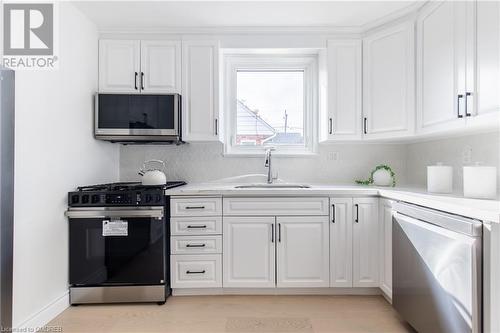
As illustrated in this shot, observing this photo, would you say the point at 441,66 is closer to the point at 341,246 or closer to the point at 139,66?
the point at 341,246

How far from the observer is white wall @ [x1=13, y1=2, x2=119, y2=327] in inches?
71.0

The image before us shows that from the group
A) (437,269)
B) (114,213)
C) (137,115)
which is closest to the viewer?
(437,269)

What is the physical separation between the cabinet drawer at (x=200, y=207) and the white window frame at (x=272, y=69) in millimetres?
760

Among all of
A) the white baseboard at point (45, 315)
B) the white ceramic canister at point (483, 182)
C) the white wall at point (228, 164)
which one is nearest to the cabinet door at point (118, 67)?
the white wall at point (228, 164)

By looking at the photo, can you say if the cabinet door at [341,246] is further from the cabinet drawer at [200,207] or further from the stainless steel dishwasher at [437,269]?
the cabinet drawer at [200,207]

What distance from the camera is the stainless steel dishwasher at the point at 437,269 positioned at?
1.31 meters

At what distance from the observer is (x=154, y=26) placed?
2.64 m

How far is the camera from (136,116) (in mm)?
2562

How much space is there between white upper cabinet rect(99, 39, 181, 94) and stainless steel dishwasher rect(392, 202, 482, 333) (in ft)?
7.22

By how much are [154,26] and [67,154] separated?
1.37 metres

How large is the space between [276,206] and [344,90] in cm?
124

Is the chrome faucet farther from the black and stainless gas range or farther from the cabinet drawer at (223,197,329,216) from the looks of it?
the black and stainless gas range

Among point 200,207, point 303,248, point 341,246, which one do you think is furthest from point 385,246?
point 200,207

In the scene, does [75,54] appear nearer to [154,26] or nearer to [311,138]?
[154,26]
